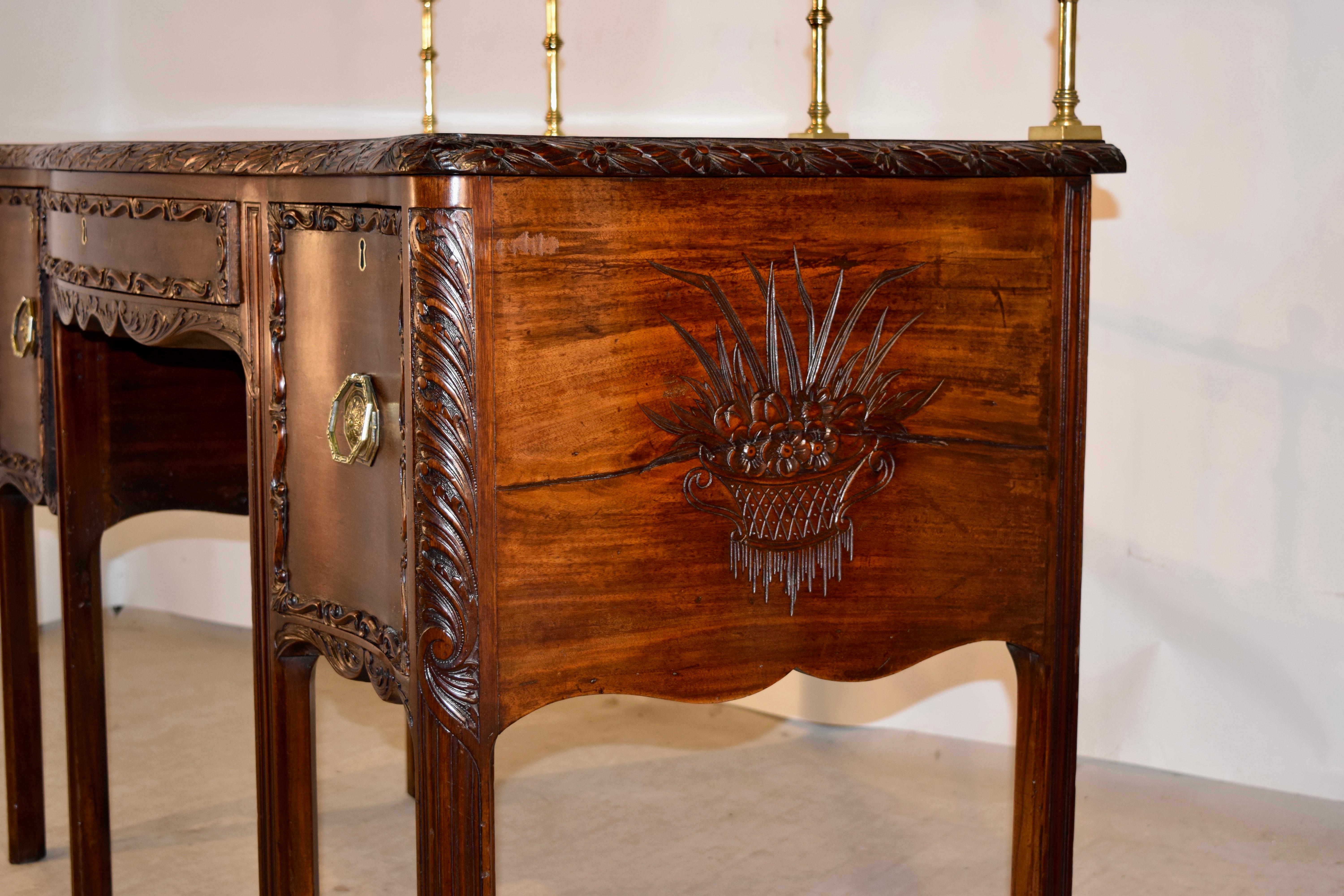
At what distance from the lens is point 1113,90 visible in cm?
231

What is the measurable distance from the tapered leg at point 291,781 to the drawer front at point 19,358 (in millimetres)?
629

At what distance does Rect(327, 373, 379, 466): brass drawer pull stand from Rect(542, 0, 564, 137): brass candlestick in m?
0.36

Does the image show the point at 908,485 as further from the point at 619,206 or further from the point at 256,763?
the point at 256,763

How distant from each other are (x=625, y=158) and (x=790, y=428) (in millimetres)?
286

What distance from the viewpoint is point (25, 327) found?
6.06 ft

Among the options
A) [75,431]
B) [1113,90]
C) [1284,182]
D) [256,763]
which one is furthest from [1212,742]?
[75,431]

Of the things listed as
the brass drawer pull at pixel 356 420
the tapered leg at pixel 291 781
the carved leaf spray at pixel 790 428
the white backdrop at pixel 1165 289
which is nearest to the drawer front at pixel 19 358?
the tapered leg at pixel 291 781

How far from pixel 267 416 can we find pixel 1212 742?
5.57ft

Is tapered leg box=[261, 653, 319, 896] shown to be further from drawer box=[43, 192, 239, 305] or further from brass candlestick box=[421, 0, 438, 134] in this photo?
brass candlestick box=[421, 0, 438, 134]

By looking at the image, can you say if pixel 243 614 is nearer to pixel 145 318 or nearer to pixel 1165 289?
pixel 145 318

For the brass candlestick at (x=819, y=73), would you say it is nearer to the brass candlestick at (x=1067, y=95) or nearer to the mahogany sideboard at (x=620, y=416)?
the brass candlestick at (x=1067, y=95)

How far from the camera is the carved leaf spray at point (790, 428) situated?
1.23m

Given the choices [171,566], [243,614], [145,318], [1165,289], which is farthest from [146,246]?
[171,566]

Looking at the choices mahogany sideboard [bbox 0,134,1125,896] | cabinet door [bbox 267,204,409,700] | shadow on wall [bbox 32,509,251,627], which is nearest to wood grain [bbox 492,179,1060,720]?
mahogany sideboard [bbox 0,134,1125,896]
